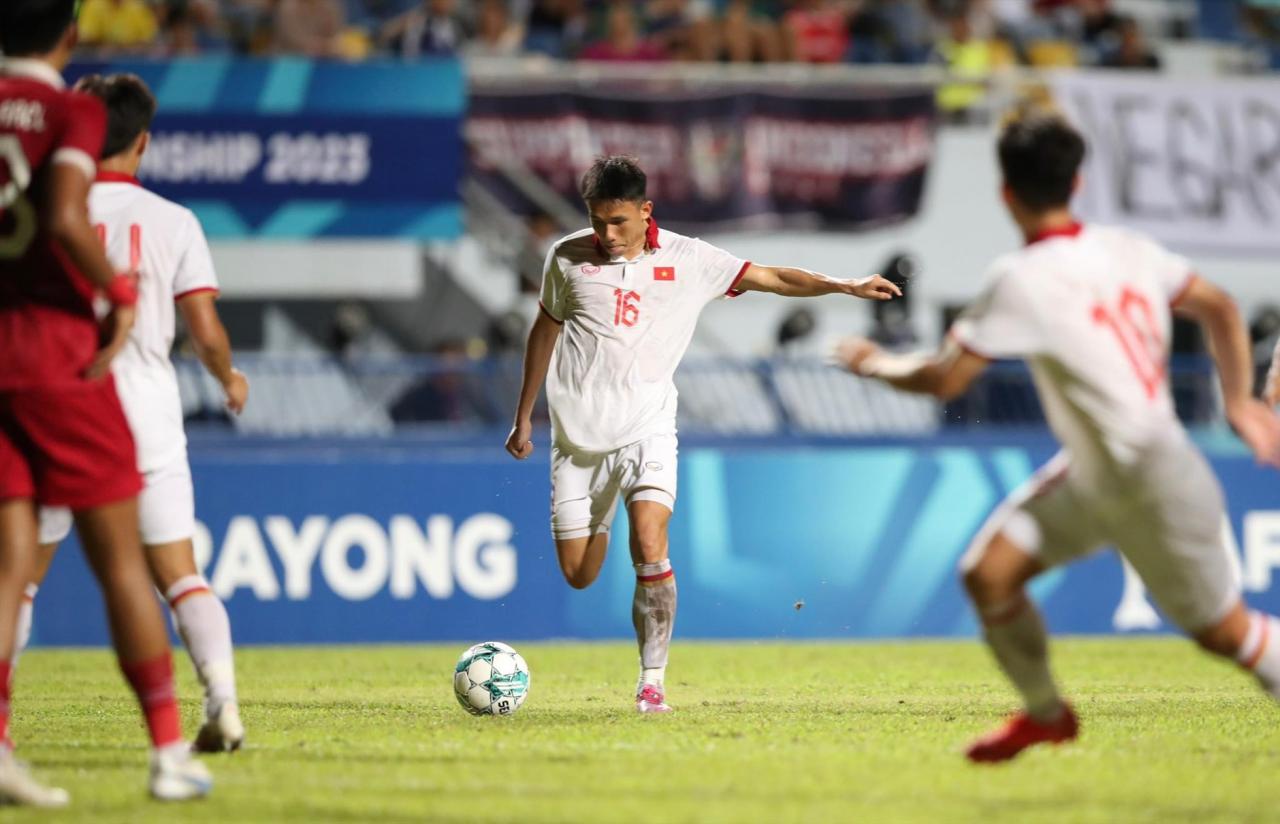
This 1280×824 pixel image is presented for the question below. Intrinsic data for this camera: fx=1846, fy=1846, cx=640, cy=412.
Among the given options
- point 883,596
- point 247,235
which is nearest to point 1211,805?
point 883,596

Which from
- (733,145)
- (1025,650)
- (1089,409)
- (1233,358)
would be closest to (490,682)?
(1025,650)

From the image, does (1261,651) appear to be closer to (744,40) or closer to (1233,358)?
(1233,358)

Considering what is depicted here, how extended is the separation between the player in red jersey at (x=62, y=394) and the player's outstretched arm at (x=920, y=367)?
2.38 meters

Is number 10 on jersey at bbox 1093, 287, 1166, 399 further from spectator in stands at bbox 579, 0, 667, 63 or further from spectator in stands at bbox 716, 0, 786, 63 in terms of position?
spectator in stands at bbox 716, 0, 786, 63

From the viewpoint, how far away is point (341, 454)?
15.1 metres

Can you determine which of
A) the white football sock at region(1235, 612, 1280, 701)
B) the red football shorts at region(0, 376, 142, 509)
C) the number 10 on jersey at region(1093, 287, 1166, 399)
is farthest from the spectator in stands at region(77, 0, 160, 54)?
the white football sock at region(1235, 612, 1280, 701)

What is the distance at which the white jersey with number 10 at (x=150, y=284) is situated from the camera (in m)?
6.85

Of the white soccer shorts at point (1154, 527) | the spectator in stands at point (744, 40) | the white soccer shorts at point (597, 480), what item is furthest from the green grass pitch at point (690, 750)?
the spectator in stands at point (744, 40)

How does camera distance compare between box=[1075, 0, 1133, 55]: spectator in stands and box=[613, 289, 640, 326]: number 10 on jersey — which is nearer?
box=[613, 289, 640, 326]: number 10 on jersey

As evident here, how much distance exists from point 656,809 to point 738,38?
14340 millimetres

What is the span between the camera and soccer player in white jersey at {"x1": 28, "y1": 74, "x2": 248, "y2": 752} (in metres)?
6.86

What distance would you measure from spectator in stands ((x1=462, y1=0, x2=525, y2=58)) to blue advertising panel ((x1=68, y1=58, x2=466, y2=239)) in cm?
185

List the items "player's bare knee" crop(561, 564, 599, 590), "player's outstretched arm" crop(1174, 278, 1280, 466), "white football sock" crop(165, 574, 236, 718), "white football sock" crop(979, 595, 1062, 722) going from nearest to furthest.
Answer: "player's outstretched arm" crop(1174, 278, 1280, 466) → "white football sock" crop(979, 595, 1062, 722) → "white football sock" crop(165, 574, 236, 718) → "player's bare knee" crop(561, 564, 599, 590)

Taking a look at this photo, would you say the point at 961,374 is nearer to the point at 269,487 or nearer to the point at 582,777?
the point at 582,777
